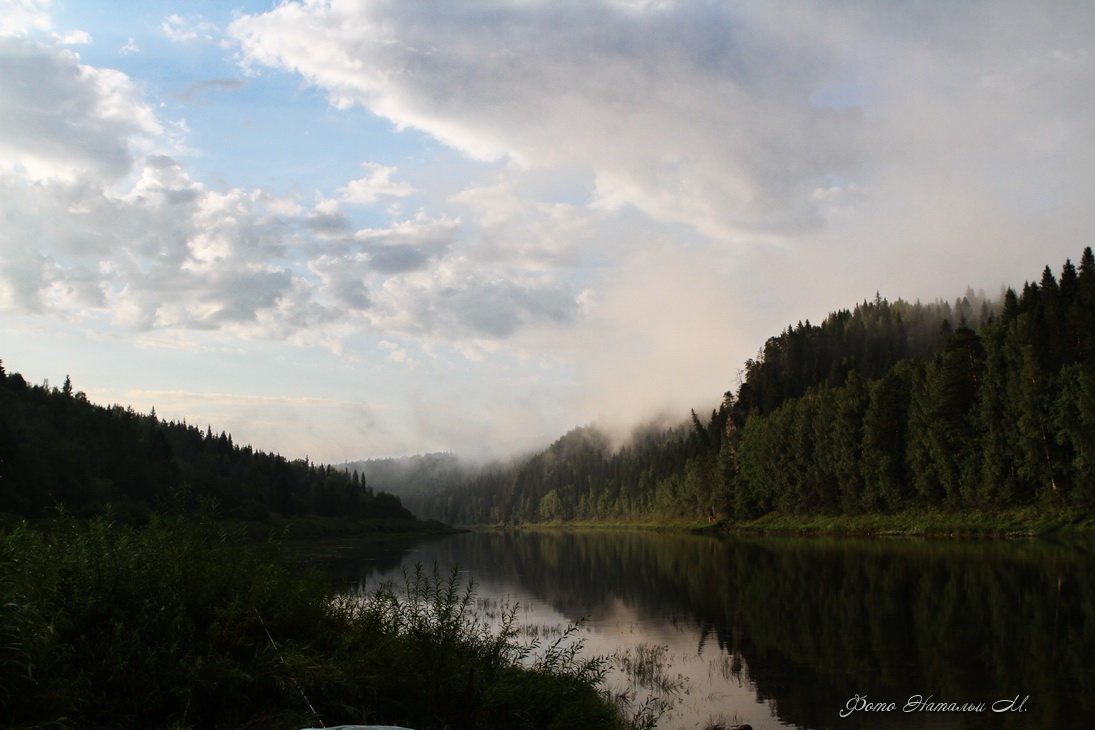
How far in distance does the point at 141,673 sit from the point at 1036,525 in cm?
7301

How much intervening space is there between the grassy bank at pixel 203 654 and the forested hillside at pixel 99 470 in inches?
1391

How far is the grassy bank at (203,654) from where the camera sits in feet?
25.5

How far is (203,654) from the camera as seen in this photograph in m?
9.43

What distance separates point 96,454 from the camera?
387ft

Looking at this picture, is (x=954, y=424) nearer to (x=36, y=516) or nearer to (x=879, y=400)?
(x=879, y=400)

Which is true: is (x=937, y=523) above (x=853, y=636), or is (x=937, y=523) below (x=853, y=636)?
below

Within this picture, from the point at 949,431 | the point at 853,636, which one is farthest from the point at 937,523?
the point at 853,636

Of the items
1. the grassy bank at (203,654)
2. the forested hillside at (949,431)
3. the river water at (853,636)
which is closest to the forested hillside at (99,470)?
the river water at (853,636)

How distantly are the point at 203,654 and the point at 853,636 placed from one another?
20395 mm

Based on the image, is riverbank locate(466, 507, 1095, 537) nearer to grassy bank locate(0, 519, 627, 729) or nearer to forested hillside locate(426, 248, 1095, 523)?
forested hillside locate(426, 248, 1095, 523)

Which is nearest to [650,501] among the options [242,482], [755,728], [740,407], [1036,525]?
[740,407]

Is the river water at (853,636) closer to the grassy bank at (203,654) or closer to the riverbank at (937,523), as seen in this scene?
the grassy bank at (203,654)

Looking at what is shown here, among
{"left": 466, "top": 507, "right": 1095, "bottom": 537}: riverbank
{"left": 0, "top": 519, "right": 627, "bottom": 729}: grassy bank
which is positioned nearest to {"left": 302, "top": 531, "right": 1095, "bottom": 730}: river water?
{"left": 0, "top": 519, "right": 627, "bottom": 729}: grassy bank

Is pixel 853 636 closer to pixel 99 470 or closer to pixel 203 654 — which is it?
pixel 203 654
